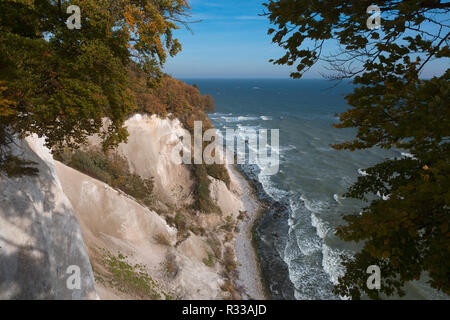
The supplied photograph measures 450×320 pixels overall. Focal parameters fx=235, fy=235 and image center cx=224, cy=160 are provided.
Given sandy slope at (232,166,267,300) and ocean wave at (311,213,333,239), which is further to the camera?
ocean wave at (311,213,333,239)

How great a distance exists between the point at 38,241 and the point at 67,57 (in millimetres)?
5801

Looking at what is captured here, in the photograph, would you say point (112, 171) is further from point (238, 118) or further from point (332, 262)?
point (238, 118)

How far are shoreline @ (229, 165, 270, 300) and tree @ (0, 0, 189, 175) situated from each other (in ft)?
57.7

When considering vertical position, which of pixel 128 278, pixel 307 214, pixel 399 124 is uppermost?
pixel 399 124

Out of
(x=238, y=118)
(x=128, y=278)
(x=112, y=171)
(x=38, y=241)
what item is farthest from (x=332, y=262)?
(x=238, y=118)

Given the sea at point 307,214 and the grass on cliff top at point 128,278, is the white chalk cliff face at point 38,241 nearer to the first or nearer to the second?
the grass on cliff top at point 128,278

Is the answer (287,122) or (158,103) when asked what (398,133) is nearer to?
(158,103)

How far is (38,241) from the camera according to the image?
7.53m

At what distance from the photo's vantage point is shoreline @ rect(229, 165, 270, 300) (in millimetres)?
19203

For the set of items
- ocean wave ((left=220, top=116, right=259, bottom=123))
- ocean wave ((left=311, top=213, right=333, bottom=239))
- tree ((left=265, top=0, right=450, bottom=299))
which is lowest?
ocean wave ((left=311, top=213, right=333, bottom=239))

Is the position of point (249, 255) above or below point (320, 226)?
below

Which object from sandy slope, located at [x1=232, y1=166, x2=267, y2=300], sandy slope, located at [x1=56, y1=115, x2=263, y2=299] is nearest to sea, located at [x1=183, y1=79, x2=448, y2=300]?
sandy slope, located at [x1=232, y1=166, x2=267, y2=300]

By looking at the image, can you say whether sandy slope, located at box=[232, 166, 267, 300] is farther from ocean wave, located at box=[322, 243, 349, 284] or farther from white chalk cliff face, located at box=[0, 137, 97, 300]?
white chalk cliff face, located at box=[0, 137, 97, 300]

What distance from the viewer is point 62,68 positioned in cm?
580
